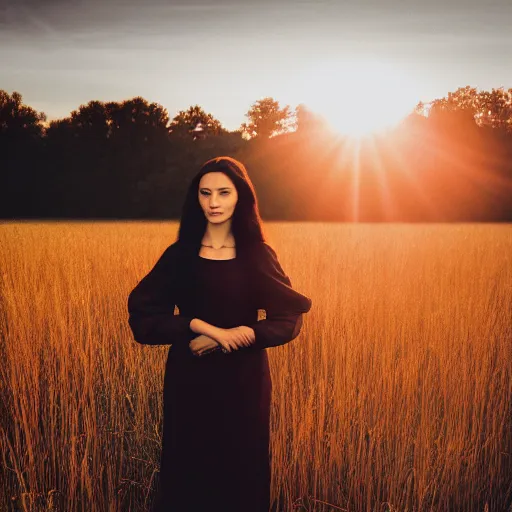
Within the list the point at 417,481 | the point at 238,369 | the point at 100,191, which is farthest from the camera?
the point at 100,191

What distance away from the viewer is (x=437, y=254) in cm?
789

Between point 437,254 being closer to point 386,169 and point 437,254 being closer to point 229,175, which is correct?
point 229,175

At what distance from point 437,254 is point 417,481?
5.99 m

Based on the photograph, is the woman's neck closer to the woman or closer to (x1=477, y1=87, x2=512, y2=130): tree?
the woman

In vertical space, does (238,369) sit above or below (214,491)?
above

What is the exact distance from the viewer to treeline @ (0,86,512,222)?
27.0 metres

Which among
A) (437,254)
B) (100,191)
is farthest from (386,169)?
(437,254)

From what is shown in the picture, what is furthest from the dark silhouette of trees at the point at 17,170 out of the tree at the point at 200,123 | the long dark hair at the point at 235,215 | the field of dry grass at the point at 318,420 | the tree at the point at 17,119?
the long dark hair at the point at 235,215

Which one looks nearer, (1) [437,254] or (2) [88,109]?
(1) [437,254]

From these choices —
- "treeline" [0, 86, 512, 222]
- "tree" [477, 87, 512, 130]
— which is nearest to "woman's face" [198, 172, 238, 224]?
"treeline" [0, 86, 512, 222]

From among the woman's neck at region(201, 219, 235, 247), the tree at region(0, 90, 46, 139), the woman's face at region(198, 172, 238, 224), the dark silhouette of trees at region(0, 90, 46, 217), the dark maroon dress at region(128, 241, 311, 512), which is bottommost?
the dark maroon dress at region(128, 241, 311, 512)

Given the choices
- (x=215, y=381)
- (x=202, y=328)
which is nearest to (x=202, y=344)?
(x=202, y=328)

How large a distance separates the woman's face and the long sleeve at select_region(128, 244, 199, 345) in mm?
177

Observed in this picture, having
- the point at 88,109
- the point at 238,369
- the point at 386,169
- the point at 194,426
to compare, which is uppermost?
the point at 88,109
